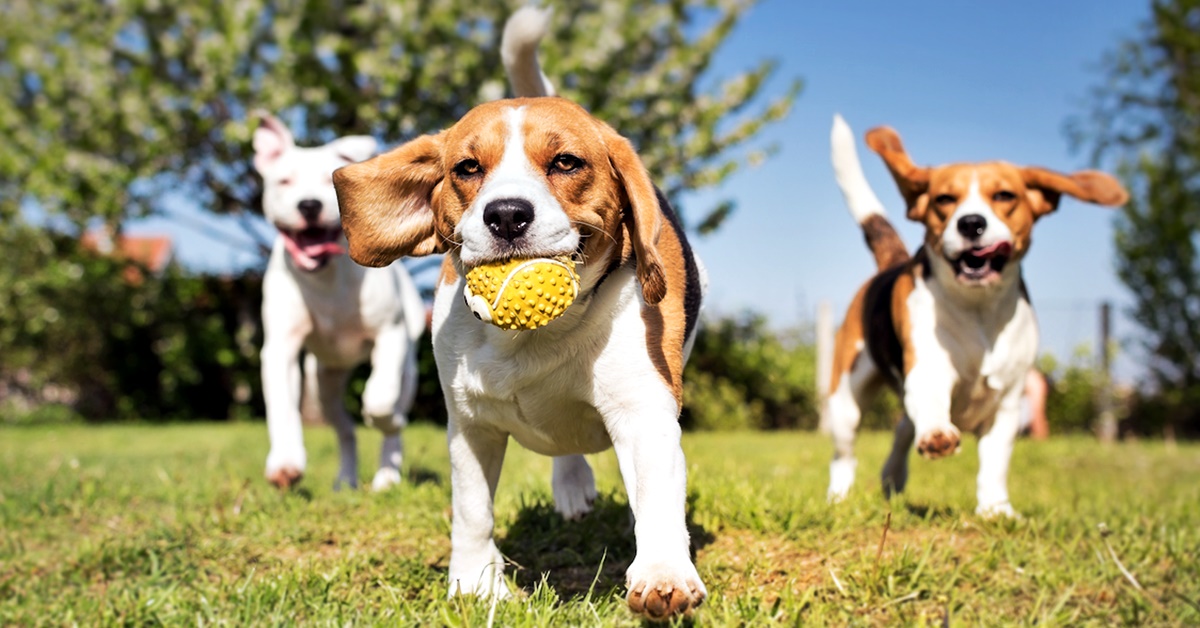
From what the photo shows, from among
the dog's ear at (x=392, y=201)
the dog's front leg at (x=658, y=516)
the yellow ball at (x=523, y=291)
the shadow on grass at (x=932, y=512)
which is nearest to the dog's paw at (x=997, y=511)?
the shadow on grass at (x=932, y=512)

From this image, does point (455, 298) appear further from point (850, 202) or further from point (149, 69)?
point (149, 69)

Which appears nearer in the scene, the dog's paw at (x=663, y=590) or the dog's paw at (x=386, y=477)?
the dog's paw at (x=663, y=590)

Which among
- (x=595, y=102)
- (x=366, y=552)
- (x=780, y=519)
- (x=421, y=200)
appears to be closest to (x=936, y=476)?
(x=780, y=519)

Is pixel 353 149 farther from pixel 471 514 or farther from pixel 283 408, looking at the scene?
pixel 471 514

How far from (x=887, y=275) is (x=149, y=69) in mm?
11078

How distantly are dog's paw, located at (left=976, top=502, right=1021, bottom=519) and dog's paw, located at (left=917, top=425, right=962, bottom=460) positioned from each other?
40 centimetres

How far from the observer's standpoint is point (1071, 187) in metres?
4.54

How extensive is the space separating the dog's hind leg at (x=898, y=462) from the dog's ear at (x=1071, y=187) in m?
1.43

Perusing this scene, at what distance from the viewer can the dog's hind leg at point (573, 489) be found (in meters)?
3.90

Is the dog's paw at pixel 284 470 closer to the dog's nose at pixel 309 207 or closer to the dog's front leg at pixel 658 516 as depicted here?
the dog's nose at pixel 309 207

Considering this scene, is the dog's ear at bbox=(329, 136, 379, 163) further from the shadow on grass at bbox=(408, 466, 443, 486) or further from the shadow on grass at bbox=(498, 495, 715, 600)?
the shadow on grass at bbox=(498, 495, 715, 600)

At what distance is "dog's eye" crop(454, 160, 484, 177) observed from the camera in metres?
2.72

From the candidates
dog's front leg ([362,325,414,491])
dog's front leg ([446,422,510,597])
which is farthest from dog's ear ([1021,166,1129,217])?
dog's front leg ([362,325,414,491])

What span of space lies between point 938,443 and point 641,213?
1991mm
